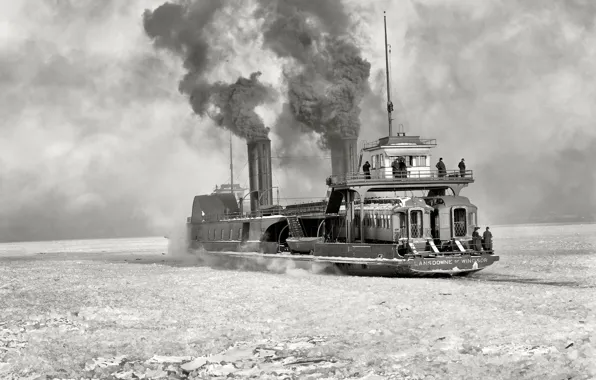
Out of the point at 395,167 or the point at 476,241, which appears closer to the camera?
the point at 476,241

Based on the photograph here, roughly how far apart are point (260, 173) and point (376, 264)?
26.9m

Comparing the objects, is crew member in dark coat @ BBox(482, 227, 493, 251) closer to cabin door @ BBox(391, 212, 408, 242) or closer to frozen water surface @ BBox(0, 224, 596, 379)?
frozen water surface @ BBox(0, 224, 596, 379)

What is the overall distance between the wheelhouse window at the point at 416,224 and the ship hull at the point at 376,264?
2060 millimetres

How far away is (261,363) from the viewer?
18.2m

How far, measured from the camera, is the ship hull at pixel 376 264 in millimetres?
38156

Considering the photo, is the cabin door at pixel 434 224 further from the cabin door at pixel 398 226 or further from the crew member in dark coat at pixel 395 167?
the crew member in dark coat at pixel 395 167

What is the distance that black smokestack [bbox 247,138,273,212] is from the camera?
6444cm

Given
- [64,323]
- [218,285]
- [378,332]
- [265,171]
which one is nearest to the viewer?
[378,332]

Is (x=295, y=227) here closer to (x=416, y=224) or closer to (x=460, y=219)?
(x=416, y=224)

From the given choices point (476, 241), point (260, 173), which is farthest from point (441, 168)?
point (260, 173)

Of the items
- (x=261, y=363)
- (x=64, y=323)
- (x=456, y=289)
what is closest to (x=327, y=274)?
(x=456, y=289)

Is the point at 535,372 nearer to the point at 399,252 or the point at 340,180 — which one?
the point at 399,252

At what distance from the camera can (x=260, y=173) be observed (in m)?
65.0

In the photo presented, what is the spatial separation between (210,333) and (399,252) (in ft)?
62.8
